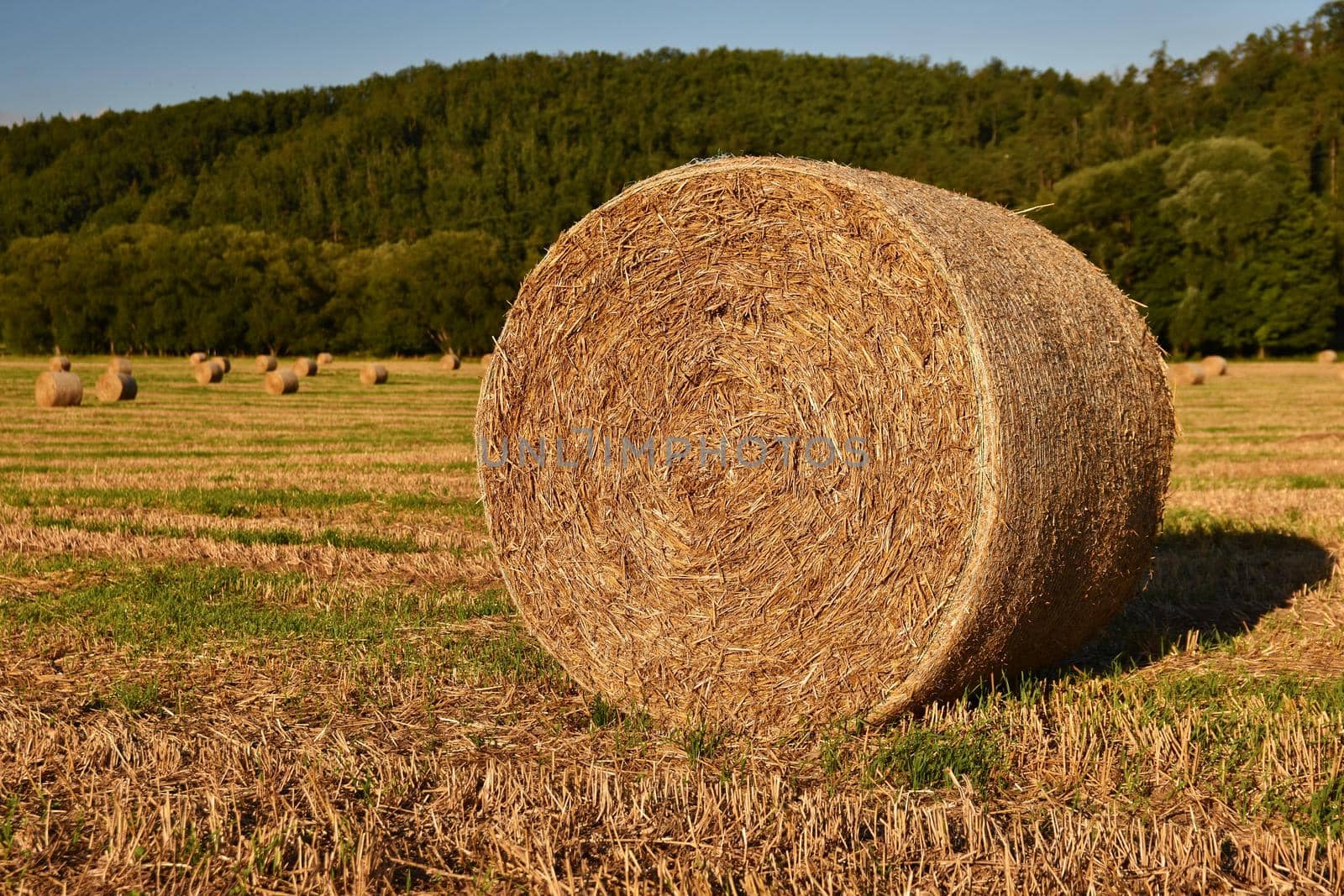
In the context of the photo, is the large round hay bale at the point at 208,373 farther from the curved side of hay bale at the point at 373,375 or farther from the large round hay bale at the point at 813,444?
the large round hay bale at the point at 813,444

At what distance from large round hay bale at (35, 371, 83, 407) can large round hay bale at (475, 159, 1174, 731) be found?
62.8 ft

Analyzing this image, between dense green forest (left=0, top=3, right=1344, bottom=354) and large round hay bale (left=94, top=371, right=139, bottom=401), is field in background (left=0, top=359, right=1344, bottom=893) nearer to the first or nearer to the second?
large round hay bale (left=94, top=371, right=139, bottom=401)

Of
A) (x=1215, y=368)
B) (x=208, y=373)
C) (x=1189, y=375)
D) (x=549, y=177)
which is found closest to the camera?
(x=1189, y=375)

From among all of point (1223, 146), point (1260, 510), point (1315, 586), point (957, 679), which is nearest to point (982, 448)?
point (957, 679)

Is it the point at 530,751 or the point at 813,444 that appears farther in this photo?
the point at 813,444

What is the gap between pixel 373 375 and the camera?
31.3m

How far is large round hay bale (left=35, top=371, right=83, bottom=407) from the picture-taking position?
71.4 ft

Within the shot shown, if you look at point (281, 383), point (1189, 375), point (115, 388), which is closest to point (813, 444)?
point (115, 388)

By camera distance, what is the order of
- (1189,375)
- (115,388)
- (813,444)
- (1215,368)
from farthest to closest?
1. (1215,368)
2. (1189,375)
3. (115,388)
4. (813,444)

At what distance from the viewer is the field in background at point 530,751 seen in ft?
11.4

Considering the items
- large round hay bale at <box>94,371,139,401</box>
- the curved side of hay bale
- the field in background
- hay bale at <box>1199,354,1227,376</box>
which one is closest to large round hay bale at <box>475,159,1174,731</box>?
the field in background

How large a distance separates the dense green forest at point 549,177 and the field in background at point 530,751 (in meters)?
46.4

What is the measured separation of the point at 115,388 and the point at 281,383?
12.5 feet

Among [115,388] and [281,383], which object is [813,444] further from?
[281,383]
